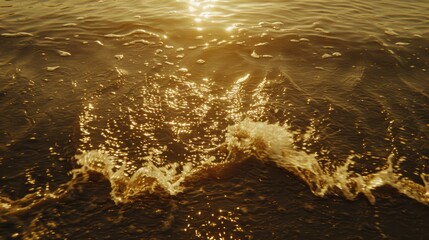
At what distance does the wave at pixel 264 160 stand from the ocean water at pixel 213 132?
19 mm

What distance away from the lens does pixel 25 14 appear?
30.8 feet

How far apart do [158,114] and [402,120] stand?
4134 mm

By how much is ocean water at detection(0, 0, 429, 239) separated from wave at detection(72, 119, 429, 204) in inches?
0.7

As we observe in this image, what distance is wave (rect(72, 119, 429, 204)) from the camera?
374 cm

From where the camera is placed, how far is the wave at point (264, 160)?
374 cm

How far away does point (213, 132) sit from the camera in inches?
184

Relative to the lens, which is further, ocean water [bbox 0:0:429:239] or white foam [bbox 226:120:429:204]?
white foam [bbox 226:120:429:204]

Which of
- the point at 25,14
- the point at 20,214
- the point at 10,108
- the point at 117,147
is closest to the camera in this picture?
the point at 20,214

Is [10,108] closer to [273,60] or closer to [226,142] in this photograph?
[226,142]

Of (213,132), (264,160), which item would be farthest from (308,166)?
(213,132)

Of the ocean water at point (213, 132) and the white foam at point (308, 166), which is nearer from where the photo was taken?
the ocean water at point (213, 132)

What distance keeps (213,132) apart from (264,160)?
3.10 feet

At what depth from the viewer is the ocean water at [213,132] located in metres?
3.38

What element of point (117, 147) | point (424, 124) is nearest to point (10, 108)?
point (117, 147)
